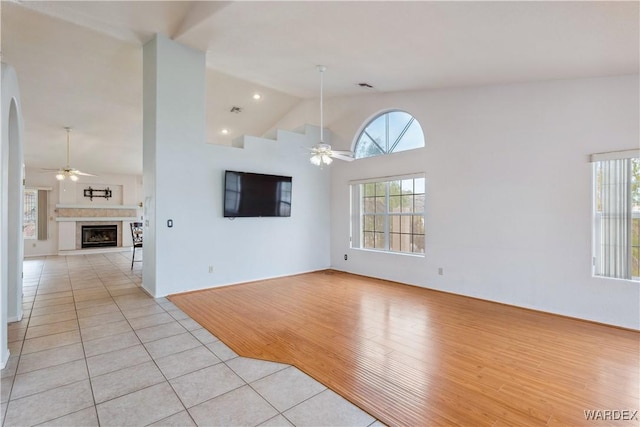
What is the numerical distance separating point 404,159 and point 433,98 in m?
1.11

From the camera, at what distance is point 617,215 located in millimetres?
3400

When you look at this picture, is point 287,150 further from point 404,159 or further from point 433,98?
point 433,98

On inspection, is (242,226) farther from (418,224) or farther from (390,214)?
(418,224)

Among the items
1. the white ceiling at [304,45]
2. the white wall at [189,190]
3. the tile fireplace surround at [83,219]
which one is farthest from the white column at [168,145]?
the tile fireplace surround at [83,219]

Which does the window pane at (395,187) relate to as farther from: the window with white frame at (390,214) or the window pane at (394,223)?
the window pane at (394,223)

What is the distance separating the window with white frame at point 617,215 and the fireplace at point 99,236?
42.0 ft

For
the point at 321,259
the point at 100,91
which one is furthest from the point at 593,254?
the point at 100,91

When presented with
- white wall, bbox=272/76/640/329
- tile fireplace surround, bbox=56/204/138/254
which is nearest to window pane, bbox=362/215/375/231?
white wall, bbox=272/76/640/329

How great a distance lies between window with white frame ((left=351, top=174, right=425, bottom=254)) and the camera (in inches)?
209

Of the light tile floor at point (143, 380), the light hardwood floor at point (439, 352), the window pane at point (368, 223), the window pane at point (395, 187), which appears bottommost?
the light hardwood floor at point (439, 352)

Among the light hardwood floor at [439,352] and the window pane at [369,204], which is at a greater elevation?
the window pane at [369,204]

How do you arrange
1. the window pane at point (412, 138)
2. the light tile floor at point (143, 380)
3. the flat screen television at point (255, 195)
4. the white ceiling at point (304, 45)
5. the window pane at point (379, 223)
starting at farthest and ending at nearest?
the window pane at point (379, 223)
the window pane at point (412, 138)
the flat screen television at point (255, 195)
the white ceiling at point (304, 45)
the light tile floor at point (143, 380)

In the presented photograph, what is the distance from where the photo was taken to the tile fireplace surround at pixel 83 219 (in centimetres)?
946

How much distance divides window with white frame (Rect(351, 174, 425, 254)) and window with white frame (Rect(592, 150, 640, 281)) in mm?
2257
